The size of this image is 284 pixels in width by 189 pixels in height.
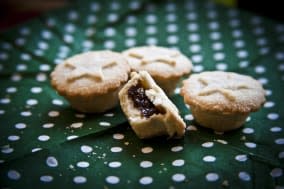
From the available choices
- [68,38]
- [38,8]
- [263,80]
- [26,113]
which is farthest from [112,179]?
[38,8]

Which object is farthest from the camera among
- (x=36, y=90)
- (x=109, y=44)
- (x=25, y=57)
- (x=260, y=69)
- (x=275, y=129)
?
(x=109, y=44)

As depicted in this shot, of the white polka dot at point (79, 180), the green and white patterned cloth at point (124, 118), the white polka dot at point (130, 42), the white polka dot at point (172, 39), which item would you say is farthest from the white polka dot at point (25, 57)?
→ the white polka dot at point (79, 180)

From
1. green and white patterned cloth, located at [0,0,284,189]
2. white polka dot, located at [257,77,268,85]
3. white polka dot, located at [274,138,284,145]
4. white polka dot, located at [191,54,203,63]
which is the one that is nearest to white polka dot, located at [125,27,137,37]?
green and white patterned cloth, located at [0,0,284,189]

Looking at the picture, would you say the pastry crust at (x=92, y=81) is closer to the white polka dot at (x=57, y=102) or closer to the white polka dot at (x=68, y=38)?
the white polka dot at (x=57, y=102)

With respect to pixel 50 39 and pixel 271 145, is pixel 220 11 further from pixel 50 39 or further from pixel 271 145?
pixel 271 145

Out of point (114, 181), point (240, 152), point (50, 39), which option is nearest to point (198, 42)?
point (50, 39)

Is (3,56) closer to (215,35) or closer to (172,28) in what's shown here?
(172,28)
